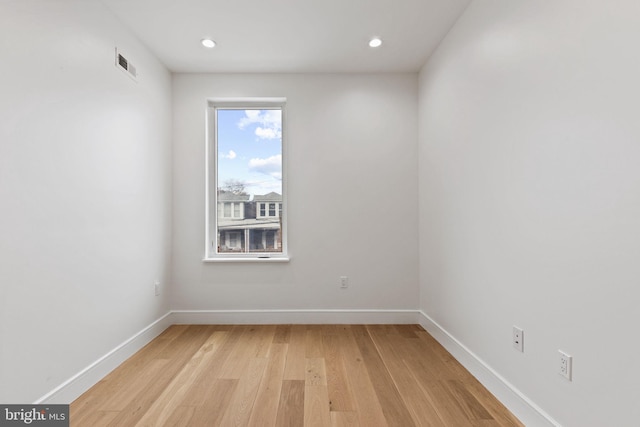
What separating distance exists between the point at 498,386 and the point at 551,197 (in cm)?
113

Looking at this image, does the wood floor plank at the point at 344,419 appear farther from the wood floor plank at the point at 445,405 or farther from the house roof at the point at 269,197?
the house roof at the point at 269,197

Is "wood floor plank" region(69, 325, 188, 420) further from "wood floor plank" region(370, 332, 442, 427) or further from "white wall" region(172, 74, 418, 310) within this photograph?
"wood floor plank" region(370, 332, 442, 427)

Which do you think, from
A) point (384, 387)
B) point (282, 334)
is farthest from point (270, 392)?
point (282, 334)

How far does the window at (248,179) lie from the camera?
3320 millimetres

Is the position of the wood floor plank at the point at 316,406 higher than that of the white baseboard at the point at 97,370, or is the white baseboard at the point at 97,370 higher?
the white baseboard at the point at 97,370

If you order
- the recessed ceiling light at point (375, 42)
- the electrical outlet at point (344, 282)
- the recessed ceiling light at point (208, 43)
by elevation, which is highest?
the recessed ceiling light at point (375, 42)

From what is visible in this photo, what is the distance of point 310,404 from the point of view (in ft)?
5.85

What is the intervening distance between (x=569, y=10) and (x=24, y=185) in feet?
8.59

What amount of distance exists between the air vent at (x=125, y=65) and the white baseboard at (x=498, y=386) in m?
3.21

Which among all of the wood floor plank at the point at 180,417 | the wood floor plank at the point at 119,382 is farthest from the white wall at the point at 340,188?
the wood floor plank at the point at 180,417

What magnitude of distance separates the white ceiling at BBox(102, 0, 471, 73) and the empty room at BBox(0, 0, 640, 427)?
2 centimetres

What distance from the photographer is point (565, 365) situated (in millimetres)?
1379

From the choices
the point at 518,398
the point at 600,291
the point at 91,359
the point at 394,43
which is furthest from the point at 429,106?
the point at 91,359

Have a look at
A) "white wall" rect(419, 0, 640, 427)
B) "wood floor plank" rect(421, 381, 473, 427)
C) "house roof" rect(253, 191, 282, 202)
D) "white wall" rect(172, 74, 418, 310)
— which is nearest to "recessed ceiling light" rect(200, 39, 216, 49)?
"white wall" rect(172, 74, 418, 310)
